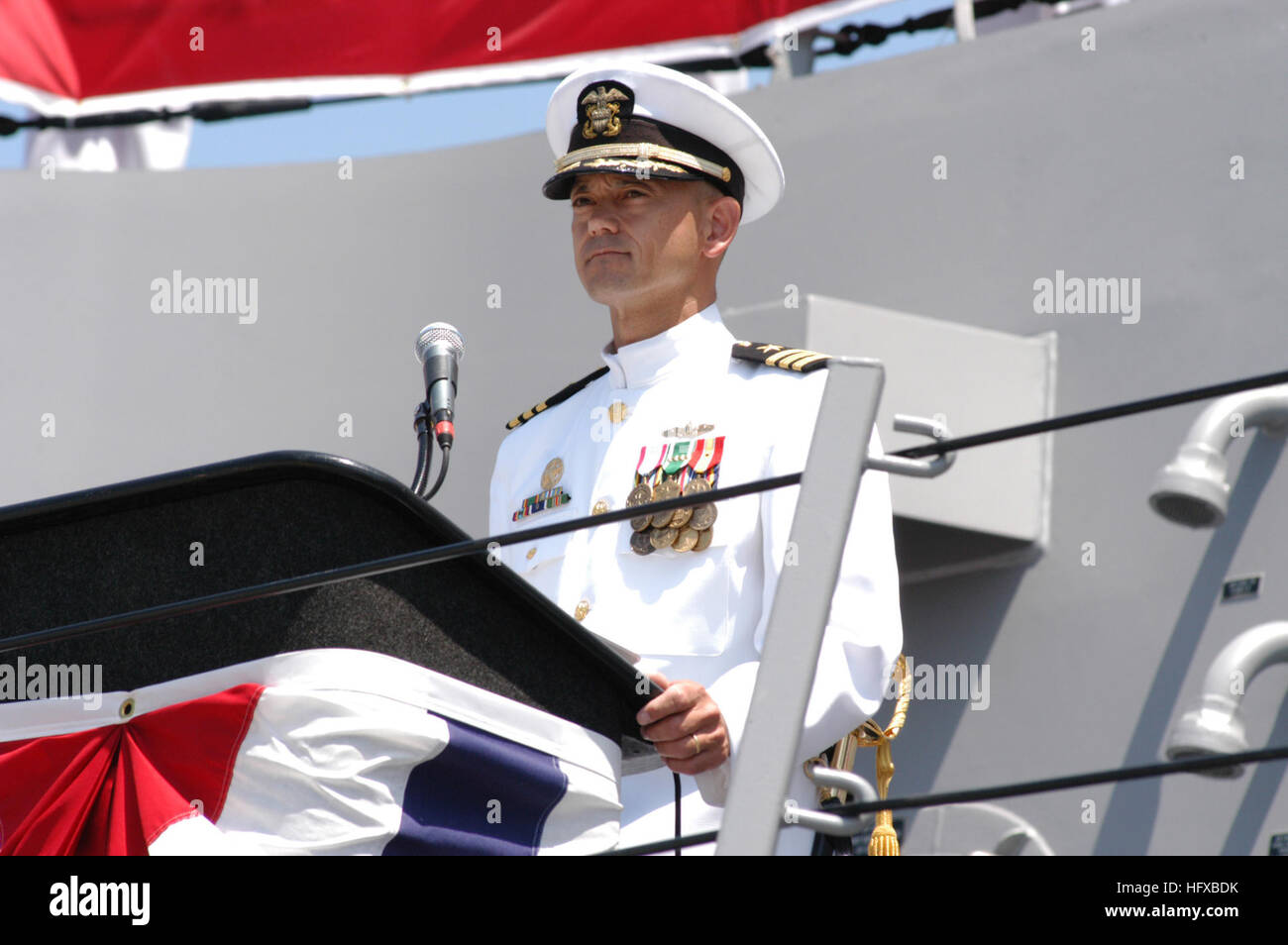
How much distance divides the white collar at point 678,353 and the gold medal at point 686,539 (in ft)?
0.87

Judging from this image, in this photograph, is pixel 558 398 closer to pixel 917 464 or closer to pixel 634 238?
pixel 634 238

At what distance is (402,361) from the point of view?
4.24m

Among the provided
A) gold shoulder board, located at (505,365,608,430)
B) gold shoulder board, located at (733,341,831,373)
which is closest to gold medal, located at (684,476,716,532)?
gold shoulder board, located at (733,341,831,373)

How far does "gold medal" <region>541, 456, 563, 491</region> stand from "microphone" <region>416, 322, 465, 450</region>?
29 cm

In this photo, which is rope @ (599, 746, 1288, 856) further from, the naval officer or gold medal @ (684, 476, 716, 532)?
gold medal @ (684, 476, 716, 532)

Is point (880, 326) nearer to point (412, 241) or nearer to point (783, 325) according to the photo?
point (783, 325)

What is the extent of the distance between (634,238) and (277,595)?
947 mm

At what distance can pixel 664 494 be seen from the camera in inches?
84.0

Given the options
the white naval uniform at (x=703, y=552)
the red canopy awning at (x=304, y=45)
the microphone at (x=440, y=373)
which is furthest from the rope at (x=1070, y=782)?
the red canopy awning at (x=304, y=45)

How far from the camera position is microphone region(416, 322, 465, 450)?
1.94 meters

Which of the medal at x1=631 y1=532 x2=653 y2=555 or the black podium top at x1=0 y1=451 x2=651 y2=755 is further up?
the black podium top at x1=0 y1=451 x2=651 y2=755
